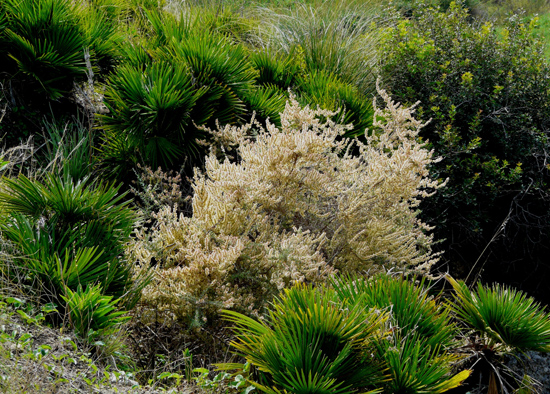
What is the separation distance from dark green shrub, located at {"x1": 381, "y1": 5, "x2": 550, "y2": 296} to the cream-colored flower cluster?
5.46 feet

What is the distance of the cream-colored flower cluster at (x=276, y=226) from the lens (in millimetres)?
3047

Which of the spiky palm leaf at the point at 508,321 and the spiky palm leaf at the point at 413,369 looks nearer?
the spiky palm leaf at the point at 413,369

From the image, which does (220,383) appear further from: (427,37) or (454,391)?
(427,37)

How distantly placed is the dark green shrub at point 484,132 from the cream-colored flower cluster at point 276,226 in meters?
1.67

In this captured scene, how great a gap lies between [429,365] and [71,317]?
1.75 m

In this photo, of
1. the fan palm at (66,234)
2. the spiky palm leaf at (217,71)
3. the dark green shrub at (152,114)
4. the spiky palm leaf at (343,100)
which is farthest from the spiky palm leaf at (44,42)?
the spiky palm leaf at (343,100)

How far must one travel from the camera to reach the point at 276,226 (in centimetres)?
328

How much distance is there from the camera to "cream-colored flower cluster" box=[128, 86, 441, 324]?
10.00 feet

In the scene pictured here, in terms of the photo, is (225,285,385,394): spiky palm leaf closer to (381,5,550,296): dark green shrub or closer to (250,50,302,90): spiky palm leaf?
(381,5,550,296): dark green shrub

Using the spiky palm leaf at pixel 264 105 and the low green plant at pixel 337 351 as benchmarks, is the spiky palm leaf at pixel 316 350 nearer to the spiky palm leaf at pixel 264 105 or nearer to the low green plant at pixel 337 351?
the low green plant at pixel 337 351

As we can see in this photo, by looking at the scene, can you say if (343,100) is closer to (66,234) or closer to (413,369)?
(66,234)

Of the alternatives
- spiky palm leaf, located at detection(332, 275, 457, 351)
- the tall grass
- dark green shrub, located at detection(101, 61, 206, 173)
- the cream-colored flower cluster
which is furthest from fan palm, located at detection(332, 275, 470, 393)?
the tall grass

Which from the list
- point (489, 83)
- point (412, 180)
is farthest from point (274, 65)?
point (412, 180)

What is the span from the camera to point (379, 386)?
2346mm
